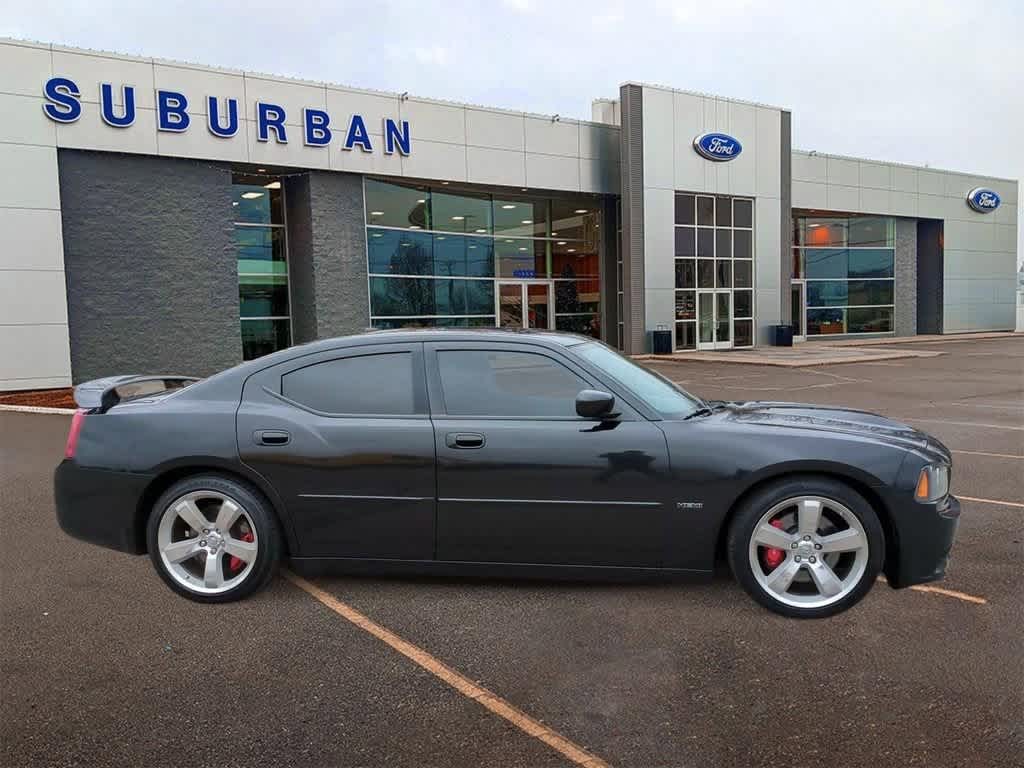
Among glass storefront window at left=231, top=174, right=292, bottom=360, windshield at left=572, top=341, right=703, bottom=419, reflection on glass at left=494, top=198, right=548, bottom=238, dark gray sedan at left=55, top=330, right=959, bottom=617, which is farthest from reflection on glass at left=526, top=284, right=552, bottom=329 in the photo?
dark gray sedan at left=55, top=330, right=959, bottom=617

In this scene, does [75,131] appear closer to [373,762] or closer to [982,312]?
[373,762]

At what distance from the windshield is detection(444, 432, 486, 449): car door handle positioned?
75cm

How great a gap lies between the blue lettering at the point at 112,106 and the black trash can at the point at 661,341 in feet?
53.6

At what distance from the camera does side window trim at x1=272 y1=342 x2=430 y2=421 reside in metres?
4.34

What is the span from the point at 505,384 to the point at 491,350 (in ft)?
0.72

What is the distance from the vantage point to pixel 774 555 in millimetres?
4055

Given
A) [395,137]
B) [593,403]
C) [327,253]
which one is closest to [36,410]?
[327,253]

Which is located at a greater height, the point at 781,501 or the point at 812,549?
the point at 781,501

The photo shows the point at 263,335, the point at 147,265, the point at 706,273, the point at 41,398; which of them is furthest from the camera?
the point at 706,273

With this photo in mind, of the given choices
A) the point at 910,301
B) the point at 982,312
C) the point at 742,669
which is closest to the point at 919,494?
the point at 742,669

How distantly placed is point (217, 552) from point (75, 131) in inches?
665

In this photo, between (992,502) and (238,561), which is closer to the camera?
(238,561)

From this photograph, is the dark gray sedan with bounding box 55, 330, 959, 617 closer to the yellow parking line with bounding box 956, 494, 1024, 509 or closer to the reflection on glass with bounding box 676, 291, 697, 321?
the yellow parking line with bounding box 956, 494, 1024, 509

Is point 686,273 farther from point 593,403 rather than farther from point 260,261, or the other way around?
point 593,403
